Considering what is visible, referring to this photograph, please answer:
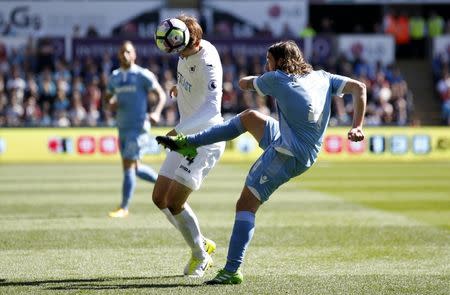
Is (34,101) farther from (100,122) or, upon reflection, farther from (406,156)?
(406,156)

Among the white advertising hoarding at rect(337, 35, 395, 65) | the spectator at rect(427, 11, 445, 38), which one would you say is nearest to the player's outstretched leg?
the white advertising hoarding at rect(337, 35, 395, 65)

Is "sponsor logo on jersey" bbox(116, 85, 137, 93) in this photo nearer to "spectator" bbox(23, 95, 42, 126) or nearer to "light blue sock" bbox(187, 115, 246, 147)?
"light blue sock" bbox(187, 115, 246, 147)

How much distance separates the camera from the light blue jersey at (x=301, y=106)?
798cm

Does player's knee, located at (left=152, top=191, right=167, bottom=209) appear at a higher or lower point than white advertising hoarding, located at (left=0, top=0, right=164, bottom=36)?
higher

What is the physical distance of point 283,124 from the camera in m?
8.11

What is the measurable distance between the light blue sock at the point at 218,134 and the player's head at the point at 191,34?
3.44 ft

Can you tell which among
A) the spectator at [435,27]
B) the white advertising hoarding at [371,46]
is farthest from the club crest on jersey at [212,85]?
the spectator at [435,27]

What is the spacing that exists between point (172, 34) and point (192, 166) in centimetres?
119

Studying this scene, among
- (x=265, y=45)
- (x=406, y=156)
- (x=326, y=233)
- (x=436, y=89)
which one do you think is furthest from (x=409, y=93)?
(x=326, y=233)

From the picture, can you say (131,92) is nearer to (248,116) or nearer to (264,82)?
(248,116)

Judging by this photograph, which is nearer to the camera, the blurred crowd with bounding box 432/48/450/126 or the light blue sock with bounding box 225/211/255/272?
the light blue sock with bounding box 225/211/255/272

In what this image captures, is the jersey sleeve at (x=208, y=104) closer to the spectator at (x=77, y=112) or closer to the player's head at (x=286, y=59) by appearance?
the player's head at (x=286, y=59)

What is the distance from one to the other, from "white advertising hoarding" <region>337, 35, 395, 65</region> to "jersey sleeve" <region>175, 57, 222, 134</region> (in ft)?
93.6

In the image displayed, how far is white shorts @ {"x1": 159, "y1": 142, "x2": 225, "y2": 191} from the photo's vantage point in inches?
346
